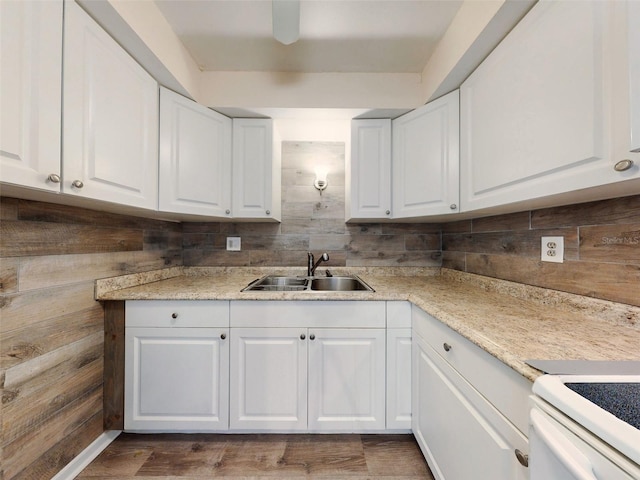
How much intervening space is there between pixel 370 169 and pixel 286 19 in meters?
0.96

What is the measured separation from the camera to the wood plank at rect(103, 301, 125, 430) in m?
1.40

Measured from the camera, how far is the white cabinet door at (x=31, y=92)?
0.76 meters

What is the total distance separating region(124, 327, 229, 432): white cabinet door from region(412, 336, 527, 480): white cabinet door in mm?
1038

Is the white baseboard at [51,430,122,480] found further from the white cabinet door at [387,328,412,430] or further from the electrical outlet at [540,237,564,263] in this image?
the electrical outlet at [540,237,564,263]

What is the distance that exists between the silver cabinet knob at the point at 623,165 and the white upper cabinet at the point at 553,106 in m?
0.02

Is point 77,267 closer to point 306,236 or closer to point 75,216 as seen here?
point 75,216

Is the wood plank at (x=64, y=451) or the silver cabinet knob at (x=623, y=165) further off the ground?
the silver cabinet knob at (x=623, y=165)

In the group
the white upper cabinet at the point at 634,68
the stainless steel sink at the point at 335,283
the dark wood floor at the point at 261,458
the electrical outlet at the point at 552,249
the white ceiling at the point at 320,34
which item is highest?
the white ceiling at the point at 320,34

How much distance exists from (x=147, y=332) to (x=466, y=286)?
6.43 ft

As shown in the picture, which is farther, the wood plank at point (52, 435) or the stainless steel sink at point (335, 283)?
the stainless steel sink at point (335, 283)

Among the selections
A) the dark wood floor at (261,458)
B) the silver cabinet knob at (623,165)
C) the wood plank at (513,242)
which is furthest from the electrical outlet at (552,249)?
the dark wood floor at (261,458)

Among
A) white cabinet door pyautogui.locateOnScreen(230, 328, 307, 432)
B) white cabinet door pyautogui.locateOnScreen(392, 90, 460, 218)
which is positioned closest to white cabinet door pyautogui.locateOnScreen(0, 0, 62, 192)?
white cabinet door pyautogui.locateOnScreen(230, 328, 307, 432)

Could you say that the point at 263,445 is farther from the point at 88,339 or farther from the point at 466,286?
the point at 466,286

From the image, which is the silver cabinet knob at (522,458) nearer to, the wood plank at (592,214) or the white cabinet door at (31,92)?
the wood plank at (592,214)
